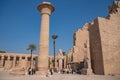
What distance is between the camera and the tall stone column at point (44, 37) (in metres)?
14.1

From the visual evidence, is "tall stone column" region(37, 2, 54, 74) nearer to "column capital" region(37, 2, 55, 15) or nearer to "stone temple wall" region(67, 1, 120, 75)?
"column capital" region(37, 2, 55, 15)

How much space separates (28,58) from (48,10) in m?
29.2

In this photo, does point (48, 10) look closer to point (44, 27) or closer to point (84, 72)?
point (44, 27)

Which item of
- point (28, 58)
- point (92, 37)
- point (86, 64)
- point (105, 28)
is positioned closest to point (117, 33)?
point (105, 28)

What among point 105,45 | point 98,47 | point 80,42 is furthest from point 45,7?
point 80,42

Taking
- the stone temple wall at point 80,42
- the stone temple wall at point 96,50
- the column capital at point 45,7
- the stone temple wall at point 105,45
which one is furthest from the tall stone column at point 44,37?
the stone temple wall at point 80,42

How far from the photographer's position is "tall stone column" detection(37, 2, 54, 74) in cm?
1415

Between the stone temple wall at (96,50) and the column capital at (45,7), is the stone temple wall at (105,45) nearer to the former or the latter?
the stone temple wall at (96,50)

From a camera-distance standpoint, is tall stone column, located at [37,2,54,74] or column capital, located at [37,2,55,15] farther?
column capital, located at [37,2,55,15]

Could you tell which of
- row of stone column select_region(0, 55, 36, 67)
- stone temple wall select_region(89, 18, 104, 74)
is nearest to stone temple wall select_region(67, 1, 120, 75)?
stone temple wall select_region(89, 18, 104, 74)

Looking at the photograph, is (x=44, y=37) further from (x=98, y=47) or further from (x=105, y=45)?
(x=105, y=45)

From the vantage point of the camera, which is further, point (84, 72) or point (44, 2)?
point (84, 72)

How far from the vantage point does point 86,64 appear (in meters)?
17.4

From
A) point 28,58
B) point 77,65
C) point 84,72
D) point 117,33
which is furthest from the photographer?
point 28,58
